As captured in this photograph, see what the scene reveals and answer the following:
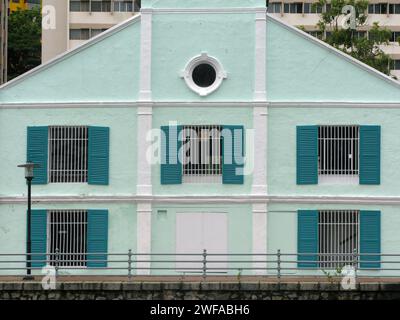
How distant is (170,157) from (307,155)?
4150 millimetres

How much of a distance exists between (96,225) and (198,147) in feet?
12.8

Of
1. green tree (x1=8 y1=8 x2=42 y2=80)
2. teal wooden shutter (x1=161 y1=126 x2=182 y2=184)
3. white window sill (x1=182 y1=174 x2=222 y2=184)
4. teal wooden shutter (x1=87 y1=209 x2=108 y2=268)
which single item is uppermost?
green tree (x1=8 y1=8 x2=42 y2=80)

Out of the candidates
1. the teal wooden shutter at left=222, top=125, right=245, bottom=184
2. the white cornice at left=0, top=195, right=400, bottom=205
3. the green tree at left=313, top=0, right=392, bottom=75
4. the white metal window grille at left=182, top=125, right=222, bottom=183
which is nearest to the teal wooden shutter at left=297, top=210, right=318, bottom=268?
the white cornice at left=0, top=195, right=400, bottom=205

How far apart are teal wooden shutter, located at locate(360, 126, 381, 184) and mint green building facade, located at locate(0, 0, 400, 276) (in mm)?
43

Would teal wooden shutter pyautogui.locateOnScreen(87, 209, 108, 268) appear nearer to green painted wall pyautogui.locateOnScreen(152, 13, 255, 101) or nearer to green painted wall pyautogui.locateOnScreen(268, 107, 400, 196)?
green painted wall pyautogui.locateOnScreen(152, 13, 255, 101)

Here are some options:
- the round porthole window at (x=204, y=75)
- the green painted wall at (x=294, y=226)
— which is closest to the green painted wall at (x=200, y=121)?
the round porthole window at (x=204, y=75)

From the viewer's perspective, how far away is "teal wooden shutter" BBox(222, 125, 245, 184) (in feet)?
114

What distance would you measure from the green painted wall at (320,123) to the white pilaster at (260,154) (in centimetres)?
18

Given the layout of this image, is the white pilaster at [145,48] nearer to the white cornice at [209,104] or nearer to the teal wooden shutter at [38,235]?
the white cornice at [209,104]

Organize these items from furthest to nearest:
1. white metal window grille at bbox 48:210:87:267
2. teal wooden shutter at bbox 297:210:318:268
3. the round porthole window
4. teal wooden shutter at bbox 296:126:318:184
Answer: the round porthole window < white metal window grille at bbox 48:210:87:267 < teal wooden shutter at bbox 296:126:318:184 < teal wooden shutter at bbox 297:210:318:268

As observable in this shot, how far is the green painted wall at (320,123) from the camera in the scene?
113 ft

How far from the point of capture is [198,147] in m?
35.0

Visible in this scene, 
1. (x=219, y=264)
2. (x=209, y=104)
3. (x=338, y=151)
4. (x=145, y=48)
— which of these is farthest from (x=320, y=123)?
(x=145, y=48)

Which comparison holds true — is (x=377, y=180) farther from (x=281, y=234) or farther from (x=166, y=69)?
(x=166, y=69)
